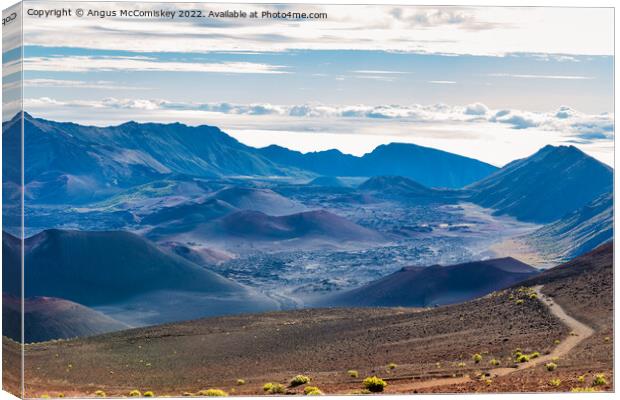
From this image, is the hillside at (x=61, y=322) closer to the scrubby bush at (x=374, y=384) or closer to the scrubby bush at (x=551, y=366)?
the scrubby bush at (x=374, y=384)

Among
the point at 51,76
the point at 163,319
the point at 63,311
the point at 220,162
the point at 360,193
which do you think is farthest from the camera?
the point at 220,162

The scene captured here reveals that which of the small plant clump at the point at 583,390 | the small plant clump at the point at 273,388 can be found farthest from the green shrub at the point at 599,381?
the small plant clump at the point at 273,388

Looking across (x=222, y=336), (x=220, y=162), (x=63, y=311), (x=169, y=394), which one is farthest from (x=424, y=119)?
(x=220, y=162)

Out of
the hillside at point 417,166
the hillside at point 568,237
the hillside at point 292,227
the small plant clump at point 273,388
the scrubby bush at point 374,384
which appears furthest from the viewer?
the hillside at point 292,227

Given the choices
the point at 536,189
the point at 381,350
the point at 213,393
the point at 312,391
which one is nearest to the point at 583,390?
the point at 312,391

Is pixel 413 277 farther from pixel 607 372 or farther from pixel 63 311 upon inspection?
pixel 607 372

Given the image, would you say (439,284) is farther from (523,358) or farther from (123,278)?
(523,358)
